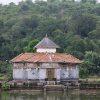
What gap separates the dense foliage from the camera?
78.0 meters

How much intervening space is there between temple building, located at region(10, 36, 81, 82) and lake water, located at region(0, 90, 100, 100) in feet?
17.7

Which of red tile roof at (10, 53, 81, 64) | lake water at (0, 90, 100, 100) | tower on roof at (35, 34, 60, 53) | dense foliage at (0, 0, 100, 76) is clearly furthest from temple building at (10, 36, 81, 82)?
dense foliage at (0, 0, 100, 76)

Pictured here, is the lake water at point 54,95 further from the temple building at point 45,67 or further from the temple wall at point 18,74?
the temple wall at point 18,74

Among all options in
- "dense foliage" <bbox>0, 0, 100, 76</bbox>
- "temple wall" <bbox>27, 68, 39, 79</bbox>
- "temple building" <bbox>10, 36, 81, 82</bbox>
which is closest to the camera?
"temple building" <bbox>10, 36, 81, 82</bbox>

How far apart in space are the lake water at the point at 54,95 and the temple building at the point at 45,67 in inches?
212

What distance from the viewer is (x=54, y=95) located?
48.5m

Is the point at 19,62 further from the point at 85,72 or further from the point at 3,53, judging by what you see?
the point at 3,53

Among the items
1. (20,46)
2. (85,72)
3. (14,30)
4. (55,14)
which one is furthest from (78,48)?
(55,14)

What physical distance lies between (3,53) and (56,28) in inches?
959

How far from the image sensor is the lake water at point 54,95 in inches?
1789

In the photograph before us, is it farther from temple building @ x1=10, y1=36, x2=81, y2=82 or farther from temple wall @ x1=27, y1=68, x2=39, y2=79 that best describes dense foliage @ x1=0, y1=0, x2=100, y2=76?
temple wall @ x1=27, y1=68, x2=39, y2=79

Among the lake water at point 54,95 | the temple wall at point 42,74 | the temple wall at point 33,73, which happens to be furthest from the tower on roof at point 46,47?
the lake water at point 54,95

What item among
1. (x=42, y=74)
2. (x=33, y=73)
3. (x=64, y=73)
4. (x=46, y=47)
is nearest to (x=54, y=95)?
(x=42, y=74)

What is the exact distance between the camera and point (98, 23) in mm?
104250
